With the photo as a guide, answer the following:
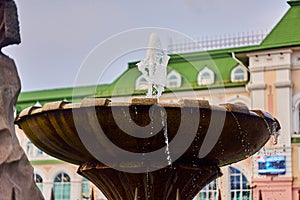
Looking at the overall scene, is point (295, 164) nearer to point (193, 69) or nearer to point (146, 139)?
point (193, 69)

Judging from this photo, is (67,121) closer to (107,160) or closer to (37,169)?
(107,160)

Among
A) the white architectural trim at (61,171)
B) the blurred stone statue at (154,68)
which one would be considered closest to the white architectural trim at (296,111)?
the white architectural trim at (61,171)

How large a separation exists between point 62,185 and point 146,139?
23934 mm

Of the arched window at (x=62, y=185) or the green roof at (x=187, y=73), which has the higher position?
the green roof at (x=187, y=73)

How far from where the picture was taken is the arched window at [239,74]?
1082 inches

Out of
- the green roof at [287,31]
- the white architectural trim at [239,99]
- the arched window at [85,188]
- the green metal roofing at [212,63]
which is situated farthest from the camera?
the arched window at [85,188]

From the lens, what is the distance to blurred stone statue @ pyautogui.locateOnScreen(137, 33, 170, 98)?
29.1 ft

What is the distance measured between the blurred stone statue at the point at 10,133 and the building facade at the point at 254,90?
15593 mm

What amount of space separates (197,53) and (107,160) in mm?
22390

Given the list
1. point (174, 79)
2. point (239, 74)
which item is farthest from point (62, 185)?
point (239, 74)

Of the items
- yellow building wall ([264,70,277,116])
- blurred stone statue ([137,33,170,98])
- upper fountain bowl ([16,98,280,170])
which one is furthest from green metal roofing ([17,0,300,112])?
upper fountain bowl ([16,98,280,170])

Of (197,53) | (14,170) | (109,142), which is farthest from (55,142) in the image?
(197,53)

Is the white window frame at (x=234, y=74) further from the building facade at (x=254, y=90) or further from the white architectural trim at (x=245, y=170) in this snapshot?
the white architectural trim at (x=245, y=170)

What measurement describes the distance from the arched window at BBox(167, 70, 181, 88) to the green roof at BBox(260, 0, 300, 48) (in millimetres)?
3889
